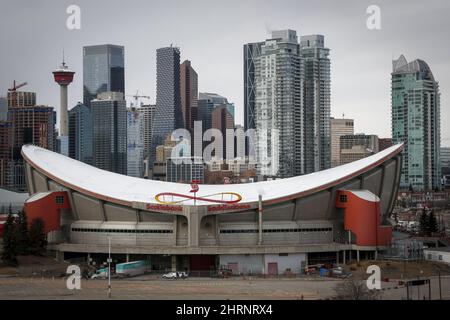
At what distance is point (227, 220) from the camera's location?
69.3 metres

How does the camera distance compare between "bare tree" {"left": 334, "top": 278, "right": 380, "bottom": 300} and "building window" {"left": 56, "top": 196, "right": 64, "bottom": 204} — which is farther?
"building window" {"left": 56, "top": 196, "right": 64, "bottom": 204}

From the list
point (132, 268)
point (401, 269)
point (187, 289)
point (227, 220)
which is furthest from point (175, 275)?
point (401, 269)

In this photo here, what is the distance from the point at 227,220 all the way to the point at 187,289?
15.7 m

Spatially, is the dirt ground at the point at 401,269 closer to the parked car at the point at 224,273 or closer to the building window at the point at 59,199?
the parked car at the point at 224,273

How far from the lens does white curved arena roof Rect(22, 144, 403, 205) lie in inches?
2768

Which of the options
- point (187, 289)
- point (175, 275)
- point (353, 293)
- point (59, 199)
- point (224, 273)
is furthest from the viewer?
point (59, 199)

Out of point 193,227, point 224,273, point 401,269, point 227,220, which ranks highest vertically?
point 227,220

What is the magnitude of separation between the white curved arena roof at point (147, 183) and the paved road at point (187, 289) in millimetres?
11377

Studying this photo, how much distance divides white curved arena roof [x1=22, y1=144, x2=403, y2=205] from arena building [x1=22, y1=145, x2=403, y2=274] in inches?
4.5

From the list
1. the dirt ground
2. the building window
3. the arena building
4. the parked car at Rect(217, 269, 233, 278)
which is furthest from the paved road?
the building window

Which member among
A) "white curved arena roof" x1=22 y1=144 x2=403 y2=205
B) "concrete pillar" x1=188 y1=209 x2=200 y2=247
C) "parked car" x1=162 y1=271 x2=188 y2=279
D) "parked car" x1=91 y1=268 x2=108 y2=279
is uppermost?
"white curved arena roof" x1=22 y1=144 x2=403 y2=205

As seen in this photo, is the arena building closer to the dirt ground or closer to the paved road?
the dirt ground

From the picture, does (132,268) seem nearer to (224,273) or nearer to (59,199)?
(224,273)
